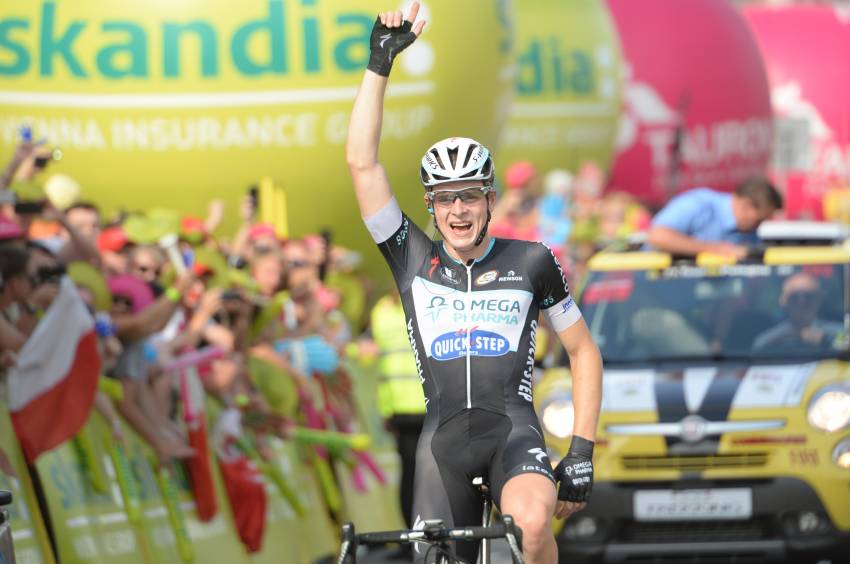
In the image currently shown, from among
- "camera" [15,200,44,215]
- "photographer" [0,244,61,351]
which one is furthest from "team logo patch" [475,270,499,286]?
"camera" [15,200,44,215]

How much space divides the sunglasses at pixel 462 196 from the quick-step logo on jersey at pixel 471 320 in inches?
A: 12.5

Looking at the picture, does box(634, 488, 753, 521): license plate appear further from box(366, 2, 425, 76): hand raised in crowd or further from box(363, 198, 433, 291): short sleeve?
box(366, 2, 425, 76): hand raised in crowd

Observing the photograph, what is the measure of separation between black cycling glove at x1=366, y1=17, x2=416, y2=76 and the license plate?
13.8ft

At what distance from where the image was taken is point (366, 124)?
24.0 feet

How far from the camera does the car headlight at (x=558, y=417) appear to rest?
36.2 feet

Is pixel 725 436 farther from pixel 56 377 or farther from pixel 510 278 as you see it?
pixel 510 278

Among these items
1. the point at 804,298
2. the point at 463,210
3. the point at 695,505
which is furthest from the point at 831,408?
the point at 463,210

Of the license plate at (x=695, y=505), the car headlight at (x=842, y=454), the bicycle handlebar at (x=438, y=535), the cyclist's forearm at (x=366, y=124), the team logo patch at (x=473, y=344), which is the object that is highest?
the cyclist's forearm at (x=366, y=124)

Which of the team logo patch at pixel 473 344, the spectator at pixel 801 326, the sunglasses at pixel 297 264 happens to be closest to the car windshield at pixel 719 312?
the spectator at pixel 801 326

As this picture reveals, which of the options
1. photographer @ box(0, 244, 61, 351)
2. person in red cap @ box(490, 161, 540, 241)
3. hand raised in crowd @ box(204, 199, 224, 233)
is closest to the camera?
photographer @ box(0, 244, 61, 351)

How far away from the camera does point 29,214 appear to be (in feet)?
33.1

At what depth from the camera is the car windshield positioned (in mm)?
11695

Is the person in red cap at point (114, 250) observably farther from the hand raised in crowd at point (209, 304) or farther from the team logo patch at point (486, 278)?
the team logo patch at point (486, 278)

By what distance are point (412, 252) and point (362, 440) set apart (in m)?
6.78
